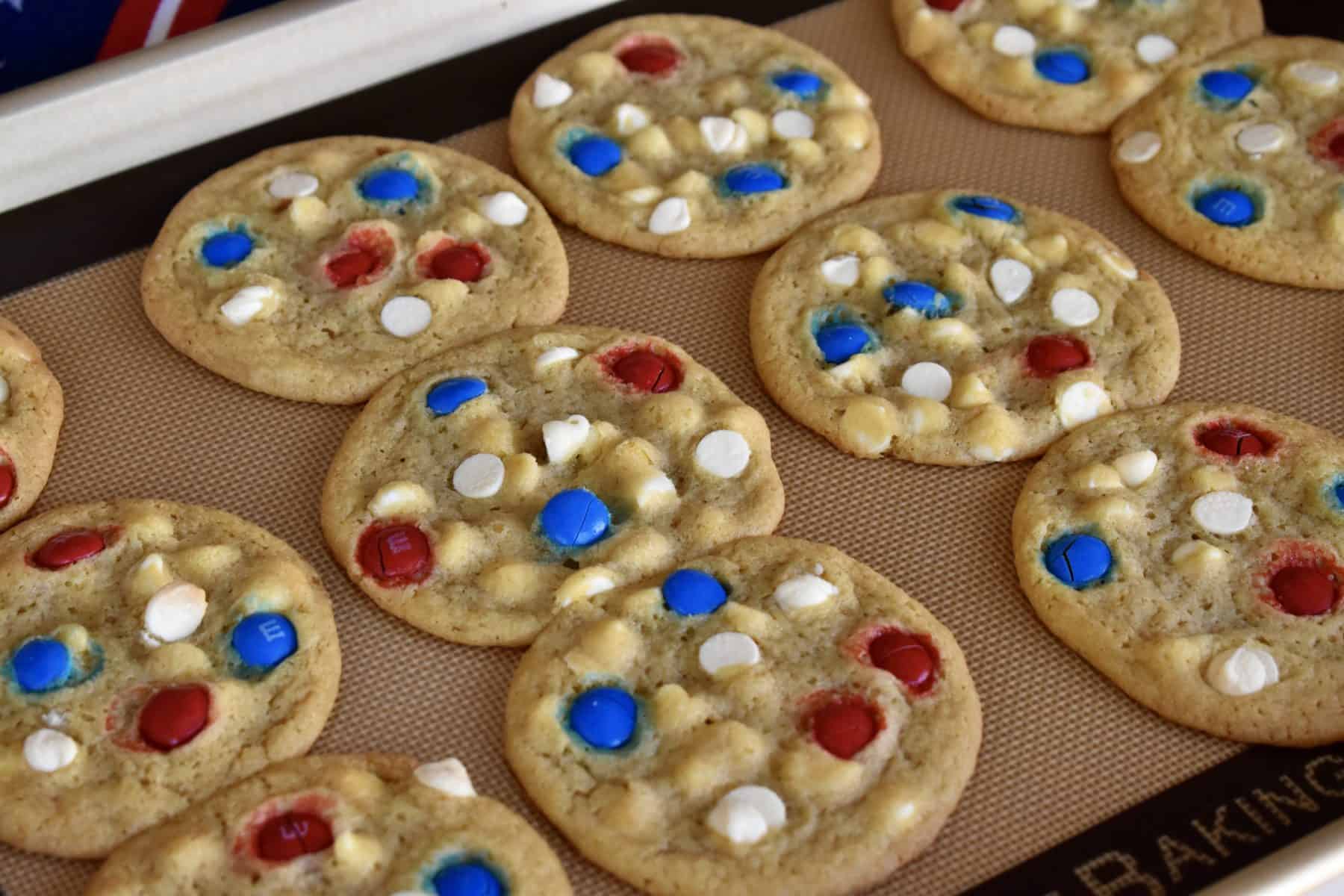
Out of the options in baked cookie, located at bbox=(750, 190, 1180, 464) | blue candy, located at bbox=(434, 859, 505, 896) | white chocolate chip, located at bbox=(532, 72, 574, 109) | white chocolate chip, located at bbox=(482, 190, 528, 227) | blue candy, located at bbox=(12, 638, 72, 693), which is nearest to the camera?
blue candy, located at bbox=(434, 859, 505, 896)

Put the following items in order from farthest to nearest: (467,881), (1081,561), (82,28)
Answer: (82,28), (1081,561), (467,881)

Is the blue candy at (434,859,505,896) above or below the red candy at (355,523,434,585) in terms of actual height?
below

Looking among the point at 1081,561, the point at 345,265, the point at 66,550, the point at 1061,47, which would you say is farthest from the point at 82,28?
the point at 1081,561

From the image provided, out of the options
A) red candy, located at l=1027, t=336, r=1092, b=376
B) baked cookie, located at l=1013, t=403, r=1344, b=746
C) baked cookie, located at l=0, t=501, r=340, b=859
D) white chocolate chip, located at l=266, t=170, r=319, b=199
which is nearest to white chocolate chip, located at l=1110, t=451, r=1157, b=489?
baked cookie, located at l=1013, t=403, r=1344, b=746

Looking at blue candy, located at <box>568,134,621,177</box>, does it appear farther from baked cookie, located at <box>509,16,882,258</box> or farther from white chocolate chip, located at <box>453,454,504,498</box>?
→ white chocolate chip, located at <box>453,454,504,498</box>

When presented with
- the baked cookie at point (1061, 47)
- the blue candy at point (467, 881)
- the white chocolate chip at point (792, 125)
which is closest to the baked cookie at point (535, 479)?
the blue candy at point (467, 881)

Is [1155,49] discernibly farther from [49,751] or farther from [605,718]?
[49,751]

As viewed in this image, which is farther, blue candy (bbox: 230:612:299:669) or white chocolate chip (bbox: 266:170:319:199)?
white chocolate chip (bbox: 266:170:319:199)

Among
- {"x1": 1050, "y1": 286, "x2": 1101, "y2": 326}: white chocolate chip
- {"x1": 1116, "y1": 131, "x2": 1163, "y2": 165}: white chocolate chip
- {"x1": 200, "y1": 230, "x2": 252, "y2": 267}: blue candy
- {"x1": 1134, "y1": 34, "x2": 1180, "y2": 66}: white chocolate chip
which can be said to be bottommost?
A: {"x1": 1050, "y1": 286, "x2": 1101, "y2": 326}: white chocolate chip
